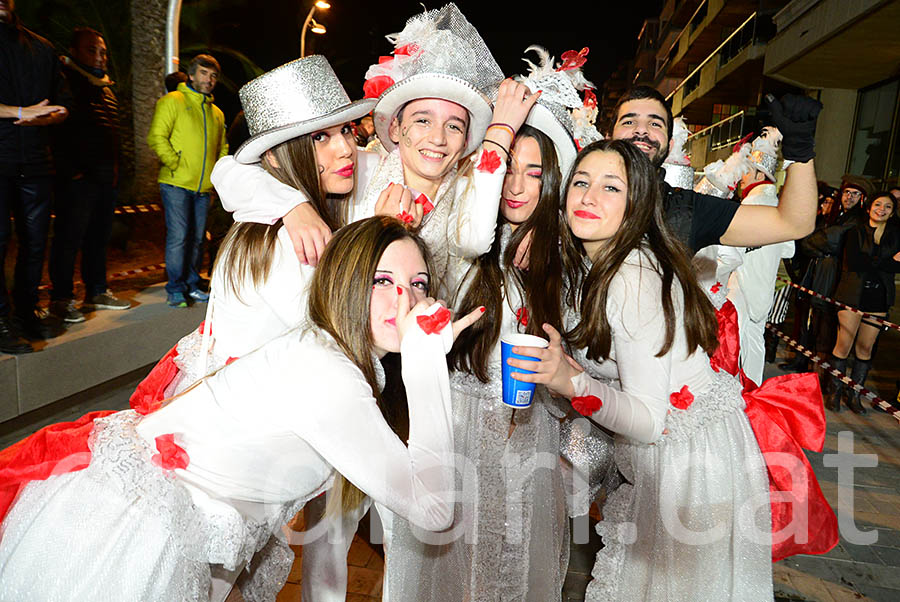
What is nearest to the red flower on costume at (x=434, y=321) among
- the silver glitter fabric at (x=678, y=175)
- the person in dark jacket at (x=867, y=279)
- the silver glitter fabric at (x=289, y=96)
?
the silver glitter fabric at (x=289, y=96)

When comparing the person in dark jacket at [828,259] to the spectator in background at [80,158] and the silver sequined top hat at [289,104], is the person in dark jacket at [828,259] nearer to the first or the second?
the silver sequined top hat at [289,104]

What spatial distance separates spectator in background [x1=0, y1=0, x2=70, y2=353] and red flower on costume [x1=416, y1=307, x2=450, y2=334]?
3.40 m

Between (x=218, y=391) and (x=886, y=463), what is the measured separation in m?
4.78

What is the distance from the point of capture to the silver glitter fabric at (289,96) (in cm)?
219

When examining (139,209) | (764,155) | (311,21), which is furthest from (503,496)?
(311,21)

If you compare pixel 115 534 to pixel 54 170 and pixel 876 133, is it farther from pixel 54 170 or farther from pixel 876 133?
pixel 876 133

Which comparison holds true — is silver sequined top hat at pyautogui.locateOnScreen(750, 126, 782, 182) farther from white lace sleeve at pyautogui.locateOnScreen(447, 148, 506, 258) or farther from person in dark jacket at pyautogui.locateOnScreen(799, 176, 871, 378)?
white lace sleeve at pyautogui.locateOnScreen(447, 148, 506, 258)

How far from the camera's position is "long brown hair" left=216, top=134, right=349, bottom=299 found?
2.00 meters

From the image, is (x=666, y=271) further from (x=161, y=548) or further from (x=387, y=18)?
(x=387, y=18)

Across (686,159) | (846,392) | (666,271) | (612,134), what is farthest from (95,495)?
Answer: (846,392)

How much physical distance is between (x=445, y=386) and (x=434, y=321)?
0.19 m

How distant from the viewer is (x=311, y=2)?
14812 mm

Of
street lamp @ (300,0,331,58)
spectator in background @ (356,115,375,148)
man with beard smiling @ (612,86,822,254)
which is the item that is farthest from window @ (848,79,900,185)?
street lamp @ (300,0,331,58)

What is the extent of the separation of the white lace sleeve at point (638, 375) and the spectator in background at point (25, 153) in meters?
3.75
